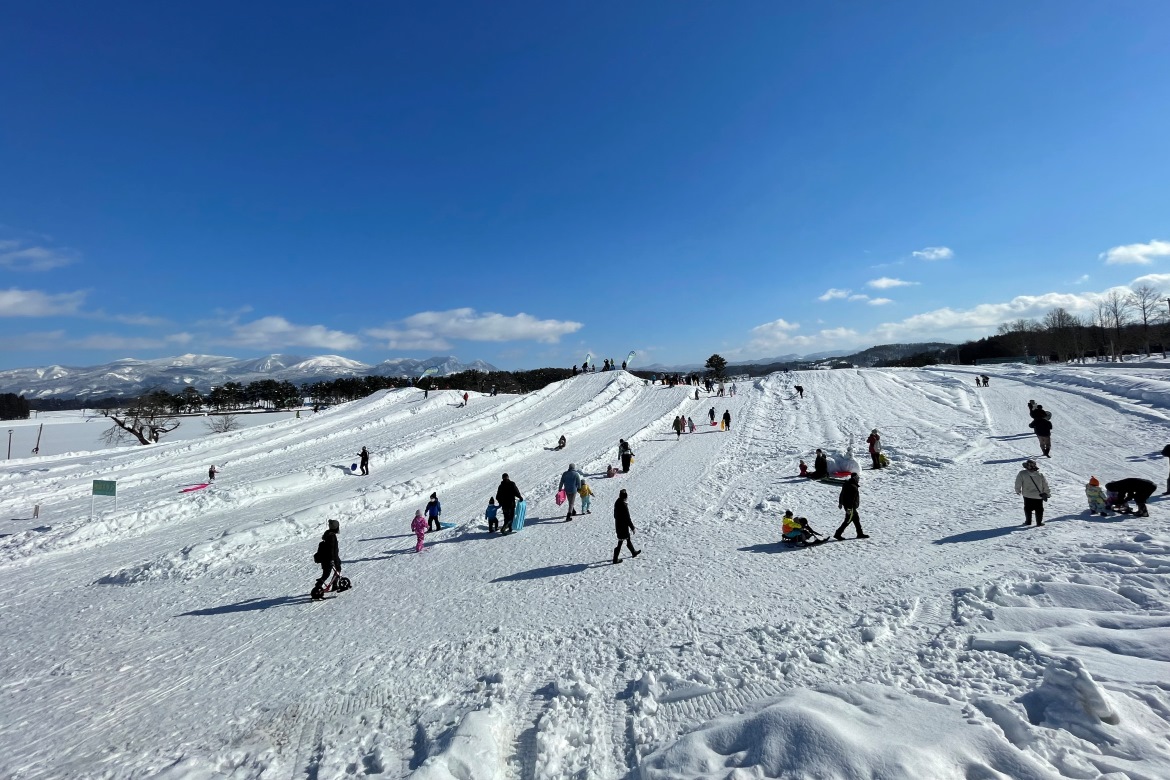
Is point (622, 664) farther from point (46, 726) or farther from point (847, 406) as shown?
point (847, 406)

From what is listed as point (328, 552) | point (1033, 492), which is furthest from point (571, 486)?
point (1033, 492)

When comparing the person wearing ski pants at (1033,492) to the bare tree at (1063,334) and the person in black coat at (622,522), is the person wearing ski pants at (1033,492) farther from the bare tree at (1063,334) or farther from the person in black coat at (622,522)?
the bare tree at (1063,334)

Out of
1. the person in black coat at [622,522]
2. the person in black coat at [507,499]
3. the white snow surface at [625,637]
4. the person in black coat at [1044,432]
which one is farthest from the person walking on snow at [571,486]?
the person in black coat at [1044,432]

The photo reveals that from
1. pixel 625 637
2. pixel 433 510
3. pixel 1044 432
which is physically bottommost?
pixel 625 637

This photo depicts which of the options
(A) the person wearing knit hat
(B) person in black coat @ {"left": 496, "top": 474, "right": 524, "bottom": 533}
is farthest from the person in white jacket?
(B) person in black coat @ {"left": 496, "top": 474, "right": 524, "bottom": 533}

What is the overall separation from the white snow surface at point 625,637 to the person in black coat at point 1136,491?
1.63ft

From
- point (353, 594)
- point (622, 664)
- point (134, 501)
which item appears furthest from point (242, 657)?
point (134, 501)

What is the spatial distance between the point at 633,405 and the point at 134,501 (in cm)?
2989

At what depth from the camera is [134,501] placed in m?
19.5

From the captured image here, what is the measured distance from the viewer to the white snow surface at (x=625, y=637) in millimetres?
4410

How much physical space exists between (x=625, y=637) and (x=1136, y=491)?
10.5m

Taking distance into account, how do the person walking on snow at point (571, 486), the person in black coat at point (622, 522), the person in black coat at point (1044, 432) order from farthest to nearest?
the person in black coat at point (1044, 432) < the person walking on snow at point (571, 486) < the person in black coat at point (622, 522)

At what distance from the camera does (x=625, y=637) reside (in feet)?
23.0

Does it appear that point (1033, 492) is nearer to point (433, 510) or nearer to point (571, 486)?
point (571, 486)
